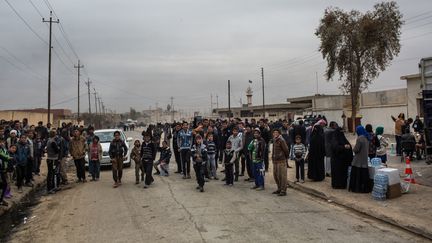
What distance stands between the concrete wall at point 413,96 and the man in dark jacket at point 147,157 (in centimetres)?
2442

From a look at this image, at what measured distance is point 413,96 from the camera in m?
33.4

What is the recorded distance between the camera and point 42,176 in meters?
17.1

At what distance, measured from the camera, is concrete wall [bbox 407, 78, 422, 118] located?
32.4m

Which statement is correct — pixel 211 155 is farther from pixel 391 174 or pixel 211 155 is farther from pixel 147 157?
pixel 391 174

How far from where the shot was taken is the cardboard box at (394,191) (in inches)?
425

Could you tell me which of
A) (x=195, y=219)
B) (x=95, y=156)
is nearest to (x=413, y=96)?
(x=95, y=156)

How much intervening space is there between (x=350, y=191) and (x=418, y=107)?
2387 cm

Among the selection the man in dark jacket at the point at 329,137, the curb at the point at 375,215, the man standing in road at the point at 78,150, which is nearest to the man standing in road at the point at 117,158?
the man standing in road at the point at 78,150

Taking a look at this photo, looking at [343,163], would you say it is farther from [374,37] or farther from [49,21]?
[49,21]

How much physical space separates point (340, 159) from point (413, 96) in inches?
944

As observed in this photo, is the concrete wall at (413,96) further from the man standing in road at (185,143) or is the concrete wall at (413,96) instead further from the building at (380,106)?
the man standing in road at (185,143)

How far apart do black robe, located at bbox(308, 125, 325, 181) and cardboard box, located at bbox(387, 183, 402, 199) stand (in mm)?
2949

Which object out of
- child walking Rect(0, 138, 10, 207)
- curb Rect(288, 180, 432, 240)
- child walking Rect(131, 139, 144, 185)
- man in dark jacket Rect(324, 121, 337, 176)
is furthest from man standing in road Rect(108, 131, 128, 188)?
man in dark jacket Rect(324, 121, 337, 176)

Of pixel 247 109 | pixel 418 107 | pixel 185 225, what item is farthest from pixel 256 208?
pixel 247 109
